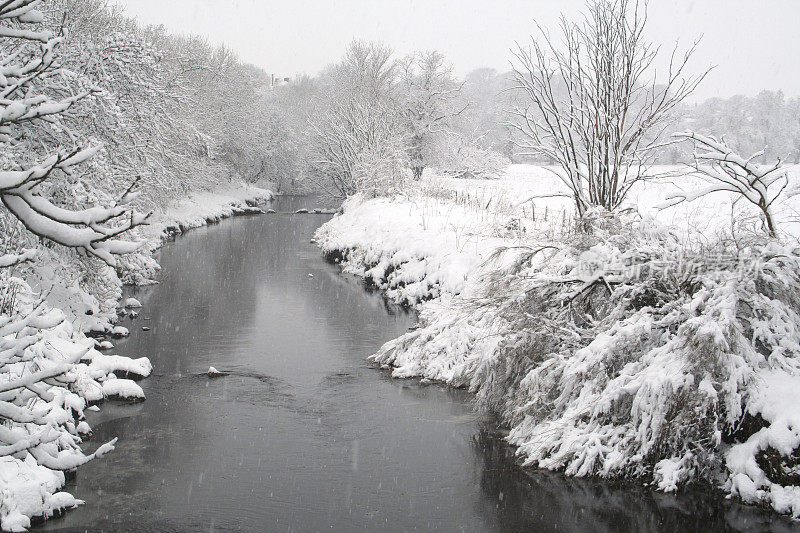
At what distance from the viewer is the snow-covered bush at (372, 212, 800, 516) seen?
7570mm

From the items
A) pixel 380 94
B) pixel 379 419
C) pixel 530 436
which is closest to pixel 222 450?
pixel 379 419

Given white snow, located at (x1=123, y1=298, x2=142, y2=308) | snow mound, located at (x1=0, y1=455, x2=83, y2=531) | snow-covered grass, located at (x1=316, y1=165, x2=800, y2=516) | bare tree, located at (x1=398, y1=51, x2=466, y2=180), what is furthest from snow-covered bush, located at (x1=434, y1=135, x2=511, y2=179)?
snow mound, located at (x1=0, y1=455, x2=83, y2=531)

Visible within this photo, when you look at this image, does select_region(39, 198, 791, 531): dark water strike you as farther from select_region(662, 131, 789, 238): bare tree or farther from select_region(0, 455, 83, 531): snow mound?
select_region(662, 131, 789, 238): bare tree

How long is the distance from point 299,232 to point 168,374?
2208 centimetres

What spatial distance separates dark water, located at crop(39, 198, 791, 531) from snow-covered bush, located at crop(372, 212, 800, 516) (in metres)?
0.41

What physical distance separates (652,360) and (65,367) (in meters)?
6.59

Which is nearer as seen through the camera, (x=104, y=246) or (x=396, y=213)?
(x=104, y=246)

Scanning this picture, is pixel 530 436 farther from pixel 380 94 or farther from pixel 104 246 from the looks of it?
pixel 380 94

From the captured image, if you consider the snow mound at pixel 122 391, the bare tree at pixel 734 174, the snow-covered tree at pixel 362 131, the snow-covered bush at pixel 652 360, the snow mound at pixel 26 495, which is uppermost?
the snow-covered tree at pixel 362 131

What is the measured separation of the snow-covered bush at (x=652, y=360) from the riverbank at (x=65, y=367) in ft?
18.3

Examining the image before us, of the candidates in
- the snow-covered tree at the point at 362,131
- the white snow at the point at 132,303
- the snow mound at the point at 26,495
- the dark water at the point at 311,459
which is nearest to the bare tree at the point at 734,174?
the dark water at the point at 311,459

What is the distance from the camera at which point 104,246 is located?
346 cm

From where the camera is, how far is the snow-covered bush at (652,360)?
24.8 feet

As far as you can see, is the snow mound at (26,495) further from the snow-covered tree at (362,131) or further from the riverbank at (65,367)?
the snow-covered tree at (362,131)
